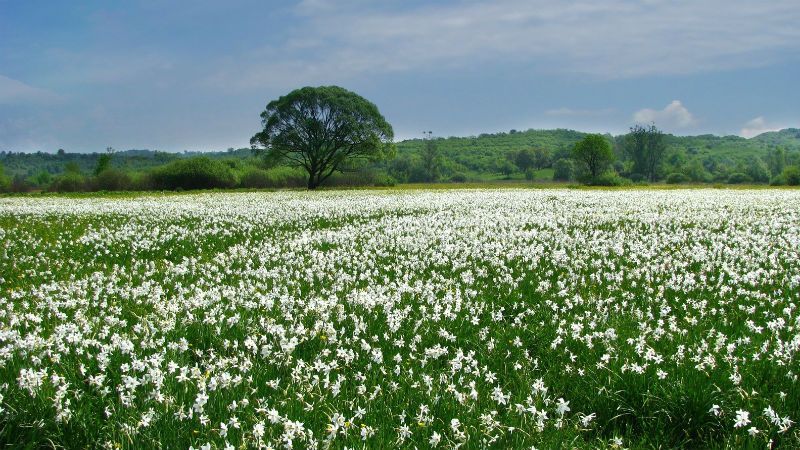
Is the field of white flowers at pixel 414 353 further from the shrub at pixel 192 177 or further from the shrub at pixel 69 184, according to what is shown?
the shrub at pixel 69 184

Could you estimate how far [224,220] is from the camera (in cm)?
1942

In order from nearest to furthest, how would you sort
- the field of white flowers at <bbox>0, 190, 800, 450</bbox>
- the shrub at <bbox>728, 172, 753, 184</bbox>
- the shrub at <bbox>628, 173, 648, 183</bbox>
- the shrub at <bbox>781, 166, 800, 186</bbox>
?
the field of white flowers at <bbox>0, 190, 800, 450</bbox> → the shrub at <bbox>781, 166, 800, 186</bbox> → the shrub at <bbox>728, 172, 753, 184</bbox> → the shrub at <bbox>628, 173, 648, 183</bbox>

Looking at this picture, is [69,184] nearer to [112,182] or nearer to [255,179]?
[112,182]

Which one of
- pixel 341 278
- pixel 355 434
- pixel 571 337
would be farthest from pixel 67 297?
pixel 571 337

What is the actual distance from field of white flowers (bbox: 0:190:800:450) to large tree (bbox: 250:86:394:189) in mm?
56217

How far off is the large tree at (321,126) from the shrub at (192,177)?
27.4 ft

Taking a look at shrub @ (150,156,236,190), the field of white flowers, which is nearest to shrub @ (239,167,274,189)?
shrub @ (150,156,236,190)

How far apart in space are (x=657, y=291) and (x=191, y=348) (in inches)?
262

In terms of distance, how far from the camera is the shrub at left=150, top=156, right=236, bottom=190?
7019 cm

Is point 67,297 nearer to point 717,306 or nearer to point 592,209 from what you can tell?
point 717,306

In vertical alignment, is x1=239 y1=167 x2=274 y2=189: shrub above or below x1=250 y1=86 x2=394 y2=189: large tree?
below

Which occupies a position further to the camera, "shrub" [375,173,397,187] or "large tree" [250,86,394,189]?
"shrub" [375,173,397,187]

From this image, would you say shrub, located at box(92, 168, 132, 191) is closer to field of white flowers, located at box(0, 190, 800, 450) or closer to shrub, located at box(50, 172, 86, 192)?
shrub, located at box(50, 172, 86, 192)

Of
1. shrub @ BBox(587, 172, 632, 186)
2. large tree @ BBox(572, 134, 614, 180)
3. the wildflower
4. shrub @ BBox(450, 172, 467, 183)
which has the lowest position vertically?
the wildflower
